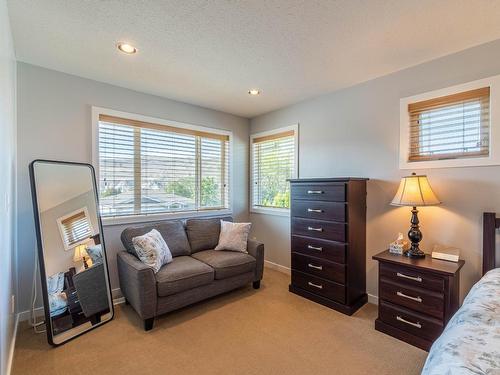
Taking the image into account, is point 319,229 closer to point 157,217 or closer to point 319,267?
point 319,267

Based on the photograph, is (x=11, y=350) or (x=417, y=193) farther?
(x=417, y=193)

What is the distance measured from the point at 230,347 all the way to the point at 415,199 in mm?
2079

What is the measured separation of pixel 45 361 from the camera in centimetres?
194

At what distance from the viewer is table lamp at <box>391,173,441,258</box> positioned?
2.25 metres

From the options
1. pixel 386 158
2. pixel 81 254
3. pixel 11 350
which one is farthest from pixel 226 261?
pixel 386 158

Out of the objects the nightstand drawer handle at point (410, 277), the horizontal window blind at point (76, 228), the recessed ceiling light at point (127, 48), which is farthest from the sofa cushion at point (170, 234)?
the nightstand drawer handle at point (410, 277)

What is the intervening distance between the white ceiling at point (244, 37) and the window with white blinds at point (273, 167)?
113 cm

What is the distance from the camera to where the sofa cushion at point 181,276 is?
240 cm

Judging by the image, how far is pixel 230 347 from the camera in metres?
2.12

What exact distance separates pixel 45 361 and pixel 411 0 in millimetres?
3694

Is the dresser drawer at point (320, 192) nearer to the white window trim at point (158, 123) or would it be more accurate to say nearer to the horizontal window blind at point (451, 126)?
the horizontal window blind at point (451, 126)

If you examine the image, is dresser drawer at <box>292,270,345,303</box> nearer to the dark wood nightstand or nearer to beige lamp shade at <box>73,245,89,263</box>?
the dark wood nightstand

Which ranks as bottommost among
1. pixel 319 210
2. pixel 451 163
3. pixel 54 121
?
pixel 319 210

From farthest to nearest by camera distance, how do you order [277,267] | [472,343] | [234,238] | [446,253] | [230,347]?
[277,267], [234,238], [446,253], [230,347], [472,343]
